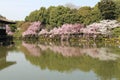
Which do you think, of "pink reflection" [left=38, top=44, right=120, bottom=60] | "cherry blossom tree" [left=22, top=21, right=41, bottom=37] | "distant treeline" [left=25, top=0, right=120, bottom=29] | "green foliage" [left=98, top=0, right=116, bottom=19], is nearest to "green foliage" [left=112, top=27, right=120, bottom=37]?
"distant treeline" [left=25, top=0, right=120, bottom=29]

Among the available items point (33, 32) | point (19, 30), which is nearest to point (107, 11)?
point (33, 32)

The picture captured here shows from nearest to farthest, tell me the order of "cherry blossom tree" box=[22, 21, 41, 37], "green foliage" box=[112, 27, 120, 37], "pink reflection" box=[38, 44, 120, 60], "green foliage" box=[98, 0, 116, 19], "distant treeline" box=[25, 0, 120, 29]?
"pink reflection" box=[38, 44, 120, 60]
"green foliage" box=[112, 27, 120, 37]
"green foliage" box=[98, 0, 116, 19]
"distant treeline" box=[25, 0, 120, 29]
"cherry blossom tree" box=[22, 21, 41, 37]

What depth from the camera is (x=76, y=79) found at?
1347 centimetres

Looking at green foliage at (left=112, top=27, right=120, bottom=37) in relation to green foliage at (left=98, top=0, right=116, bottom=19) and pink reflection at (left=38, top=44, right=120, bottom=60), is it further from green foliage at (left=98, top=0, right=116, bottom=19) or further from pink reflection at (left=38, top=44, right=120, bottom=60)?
pink reflection at (left=38, top=44, right=120, bottom=60)

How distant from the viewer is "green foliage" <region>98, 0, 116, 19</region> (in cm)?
5047

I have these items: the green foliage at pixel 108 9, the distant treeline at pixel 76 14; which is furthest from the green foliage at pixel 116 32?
the green foliage at pixel 108 9

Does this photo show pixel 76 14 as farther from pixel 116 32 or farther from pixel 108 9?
pixel 116 32

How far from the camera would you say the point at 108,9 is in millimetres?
50594

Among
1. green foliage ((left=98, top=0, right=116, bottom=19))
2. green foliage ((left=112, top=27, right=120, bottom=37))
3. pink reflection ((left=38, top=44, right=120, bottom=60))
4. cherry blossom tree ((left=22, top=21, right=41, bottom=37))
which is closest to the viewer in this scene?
pink reflection ((left=38, top=44, right=120, bottom=60))

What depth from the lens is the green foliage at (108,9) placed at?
50469mm

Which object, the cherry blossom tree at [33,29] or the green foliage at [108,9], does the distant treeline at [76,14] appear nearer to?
the green foliage at [108,9]

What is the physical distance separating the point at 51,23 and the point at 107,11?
14658 millimetres

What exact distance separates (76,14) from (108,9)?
316 inches

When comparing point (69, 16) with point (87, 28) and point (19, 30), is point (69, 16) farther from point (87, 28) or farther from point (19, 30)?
point (19, 30)
